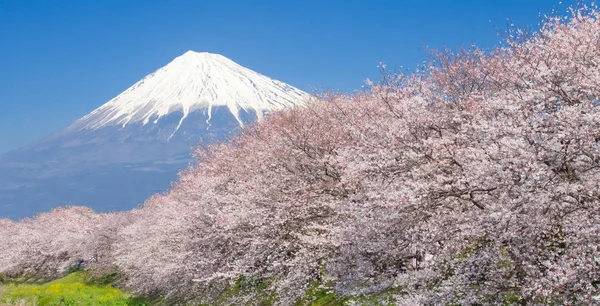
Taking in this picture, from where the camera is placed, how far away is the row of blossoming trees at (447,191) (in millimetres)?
7688

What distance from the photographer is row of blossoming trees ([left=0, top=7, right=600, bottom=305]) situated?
769cm

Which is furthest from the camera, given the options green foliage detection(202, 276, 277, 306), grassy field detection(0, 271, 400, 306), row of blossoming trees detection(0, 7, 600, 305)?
green foliage detection(202, 276, 277, 306)

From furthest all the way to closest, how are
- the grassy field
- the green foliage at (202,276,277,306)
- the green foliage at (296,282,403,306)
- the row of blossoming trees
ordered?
the green foliage at (202,276,277,306)
the grassy field
the green foliage at (296,282,403,306)
the row of blossoming trees

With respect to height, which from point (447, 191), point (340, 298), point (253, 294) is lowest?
point (340, 298)

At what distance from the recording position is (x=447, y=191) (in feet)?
29.9

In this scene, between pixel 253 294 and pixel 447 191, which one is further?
pixel 253 294

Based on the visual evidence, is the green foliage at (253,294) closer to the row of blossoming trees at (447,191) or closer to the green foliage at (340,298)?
the row of blossoming trees at (447,191)

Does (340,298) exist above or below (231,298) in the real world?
below

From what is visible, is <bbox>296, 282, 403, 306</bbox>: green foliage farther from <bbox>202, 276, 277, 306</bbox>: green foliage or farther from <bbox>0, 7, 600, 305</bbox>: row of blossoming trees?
<bbox>202, 276, 277, 306</bbox>: green foliage

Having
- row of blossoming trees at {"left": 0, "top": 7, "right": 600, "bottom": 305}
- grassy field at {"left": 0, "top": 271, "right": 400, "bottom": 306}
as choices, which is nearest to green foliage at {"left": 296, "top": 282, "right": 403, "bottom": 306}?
grassy field at {"left": 0, "top": 271, "right": 400, "bottom": 306}

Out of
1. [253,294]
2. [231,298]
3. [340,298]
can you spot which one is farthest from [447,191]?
[231,298]

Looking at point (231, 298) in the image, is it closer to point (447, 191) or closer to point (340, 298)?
point (340, 298)

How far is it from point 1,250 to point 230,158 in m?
51.3

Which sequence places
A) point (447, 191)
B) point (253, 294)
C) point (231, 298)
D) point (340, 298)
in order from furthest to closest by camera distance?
point (231, 298)
point (253, 294)
point (340, 298)
point (447, 191)
